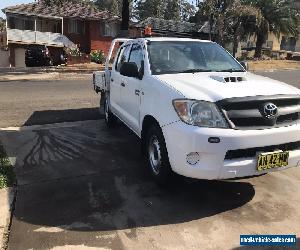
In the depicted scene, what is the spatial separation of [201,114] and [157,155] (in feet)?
3.31

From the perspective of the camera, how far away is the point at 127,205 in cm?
471

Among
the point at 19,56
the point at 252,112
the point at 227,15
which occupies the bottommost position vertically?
the point at 19,56

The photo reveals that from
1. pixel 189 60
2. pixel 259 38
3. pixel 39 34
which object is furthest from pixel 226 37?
pixel 189 60

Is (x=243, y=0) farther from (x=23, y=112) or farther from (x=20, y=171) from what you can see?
(x=20, y=171)

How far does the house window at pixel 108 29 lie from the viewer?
1523 inches

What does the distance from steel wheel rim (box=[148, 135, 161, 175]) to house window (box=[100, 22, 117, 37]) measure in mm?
34731

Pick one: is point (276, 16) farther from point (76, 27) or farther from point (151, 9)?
point (151, 9)

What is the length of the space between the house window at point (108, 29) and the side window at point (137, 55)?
1301 inches

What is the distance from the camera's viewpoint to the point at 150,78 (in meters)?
Answer: 5.35

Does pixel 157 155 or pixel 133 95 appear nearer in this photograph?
pixel 157 155

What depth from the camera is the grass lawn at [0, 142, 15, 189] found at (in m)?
5.29

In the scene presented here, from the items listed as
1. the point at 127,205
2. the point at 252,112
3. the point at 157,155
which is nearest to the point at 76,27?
the point at 157,155

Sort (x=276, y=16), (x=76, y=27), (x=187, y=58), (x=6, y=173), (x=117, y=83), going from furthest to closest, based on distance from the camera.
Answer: (x=76, y=27) → (x=276, y=16) → (x=117, y=83) → (x=187, y=58) → (x=6, y=173)

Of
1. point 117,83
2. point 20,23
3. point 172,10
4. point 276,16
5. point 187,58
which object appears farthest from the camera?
point 172,10
